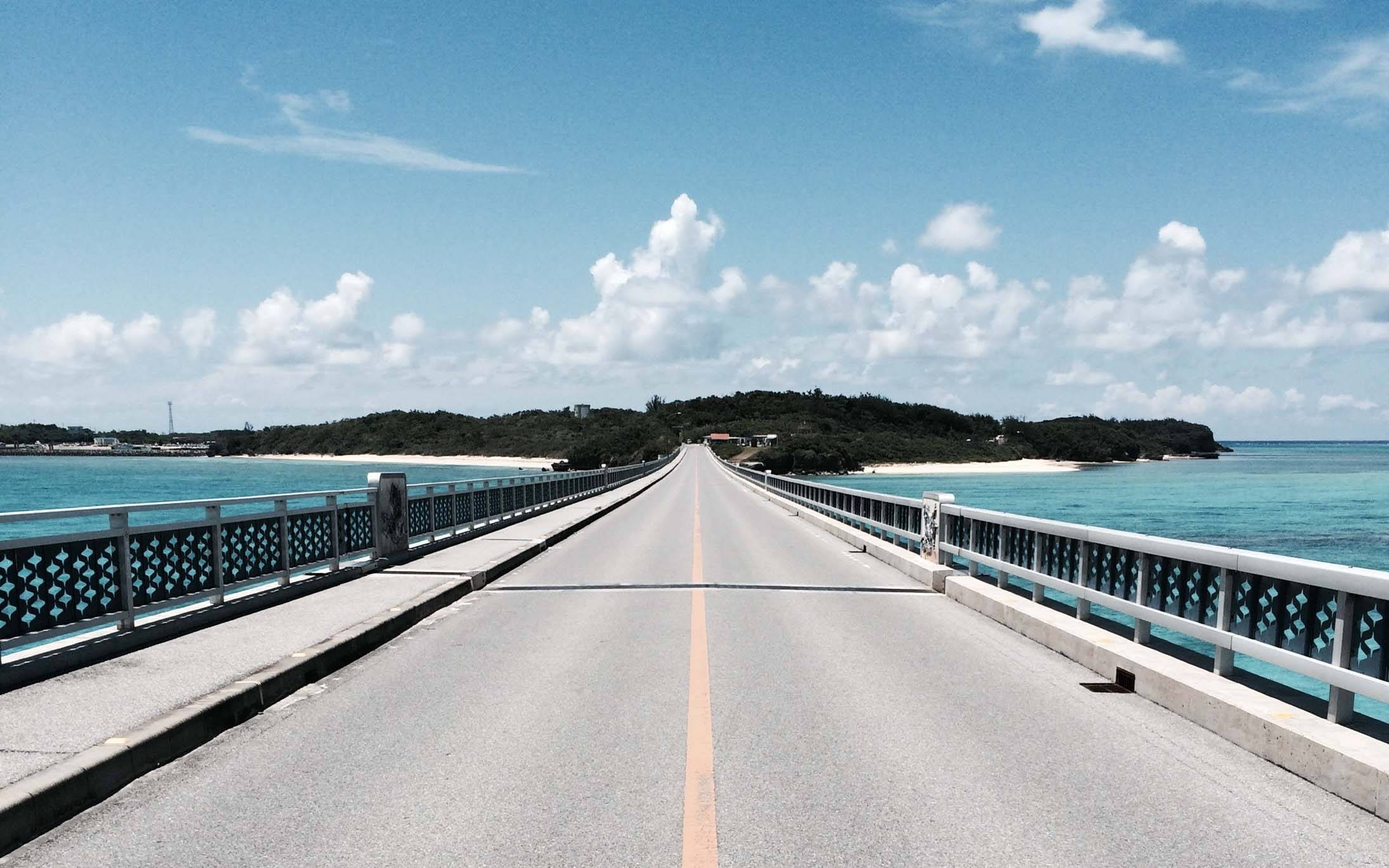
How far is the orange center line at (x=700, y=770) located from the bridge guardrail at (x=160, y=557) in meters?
4.58

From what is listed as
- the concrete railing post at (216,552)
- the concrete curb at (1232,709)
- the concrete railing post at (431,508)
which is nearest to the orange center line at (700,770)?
the concrete curb at (1232,709)

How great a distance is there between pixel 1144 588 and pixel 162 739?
7244 millimetres

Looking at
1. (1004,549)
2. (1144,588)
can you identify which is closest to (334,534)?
(1004,549)

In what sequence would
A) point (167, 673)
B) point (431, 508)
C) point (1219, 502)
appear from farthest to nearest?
1. point (1219, 502)
2. point (431, 508)
3. point (167, 673)

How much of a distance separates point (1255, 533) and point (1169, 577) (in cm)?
5136

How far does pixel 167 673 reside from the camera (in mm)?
7254

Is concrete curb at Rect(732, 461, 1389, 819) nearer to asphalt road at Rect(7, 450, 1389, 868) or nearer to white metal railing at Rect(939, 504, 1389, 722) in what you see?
asphalt road at Rect(7, 450, 1389, 868)

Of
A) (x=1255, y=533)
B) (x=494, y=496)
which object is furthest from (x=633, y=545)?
(x=1255, y=533)

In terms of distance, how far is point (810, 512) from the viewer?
98.3 ft

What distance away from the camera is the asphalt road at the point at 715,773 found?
4285 millimetres

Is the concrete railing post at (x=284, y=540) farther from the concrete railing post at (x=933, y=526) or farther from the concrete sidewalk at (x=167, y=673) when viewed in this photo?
the concrete railing post at (x=933, y=526)

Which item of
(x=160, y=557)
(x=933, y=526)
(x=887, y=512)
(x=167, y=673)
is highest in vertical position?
(x=160, y=557)

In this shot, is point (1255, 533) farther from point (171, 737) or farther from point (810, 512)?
point (171, 737)

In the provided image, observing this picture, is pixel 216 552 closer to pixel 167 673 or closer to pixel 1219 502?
pixel 167 673
